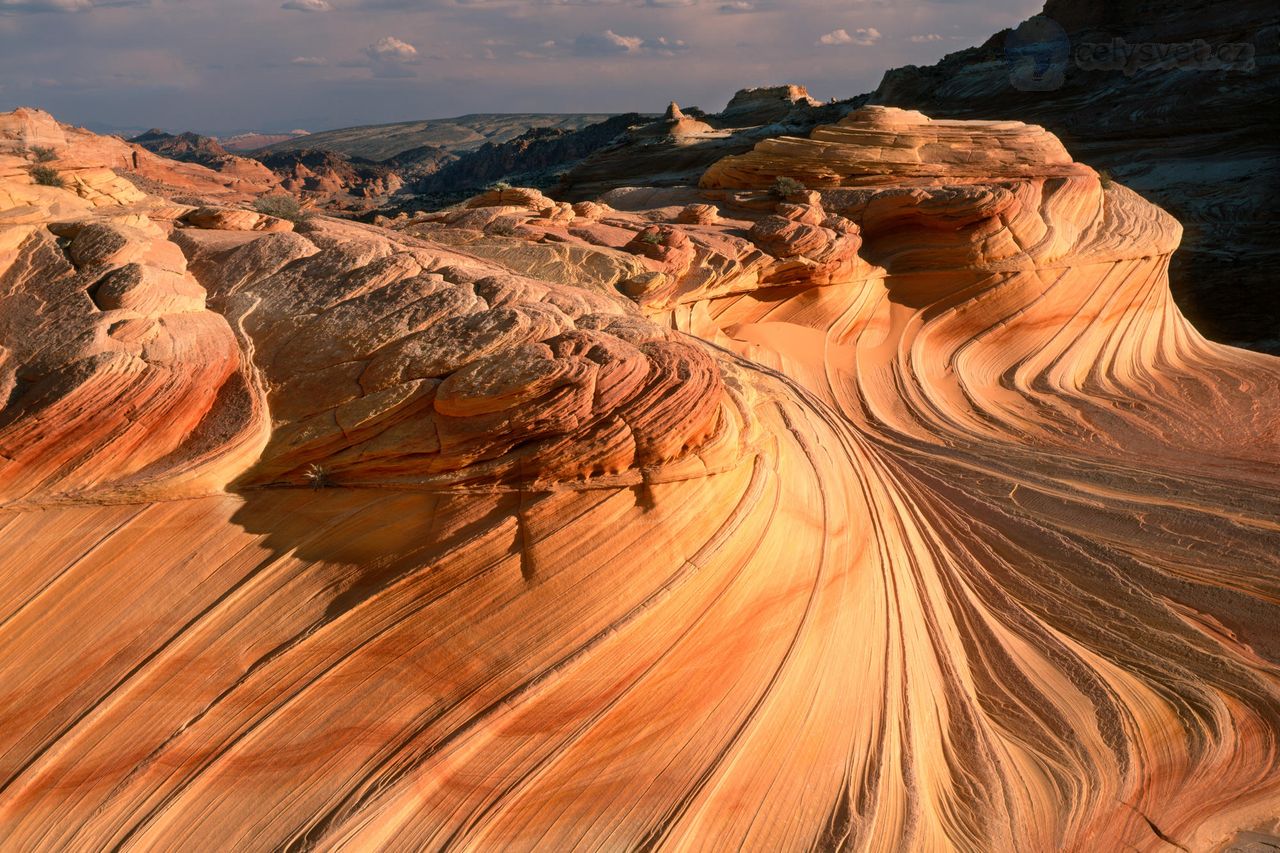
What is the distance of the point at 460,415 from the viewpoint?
19.0ft

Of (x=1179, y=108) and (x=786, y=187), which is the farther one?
(x=1179, y=108)

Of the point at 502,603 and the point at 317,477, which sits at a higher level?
the point at 317,477

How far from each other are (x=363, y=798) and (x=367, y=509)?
185cm

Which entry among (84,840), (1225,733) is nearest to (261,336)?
(84,840)

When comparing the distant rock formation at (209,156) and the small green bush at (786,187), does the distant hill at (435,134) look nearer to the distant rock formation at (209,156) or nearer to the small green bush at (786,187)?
the distant rock formation at (209,156)

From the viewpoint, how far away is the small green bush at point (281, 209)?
9702mm

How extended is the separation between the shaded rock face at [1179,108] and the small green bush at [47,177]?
2150 cm

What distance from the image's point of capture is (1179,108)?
27.7 meters

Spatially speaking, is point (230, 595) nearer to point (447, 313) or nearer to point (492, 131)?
point (447, 313)

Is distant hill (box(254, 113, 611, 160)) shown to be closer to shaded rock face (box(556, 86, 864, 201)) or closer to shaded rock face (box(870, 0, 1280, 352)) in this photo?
shaded rock face (box(556, 86, 864, 201))

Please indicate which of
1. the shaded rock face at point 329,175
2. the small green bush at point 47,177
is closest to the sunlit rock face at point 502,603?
the small green bush at point 47,177

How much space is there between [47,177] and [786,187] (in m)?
11.0

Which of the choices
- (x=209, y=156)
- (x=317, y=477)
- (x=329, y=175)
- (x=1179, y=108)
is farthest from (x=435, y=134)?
(x=317, y=477)

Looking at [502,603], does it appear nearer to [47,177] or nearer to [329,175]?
[47,177]
